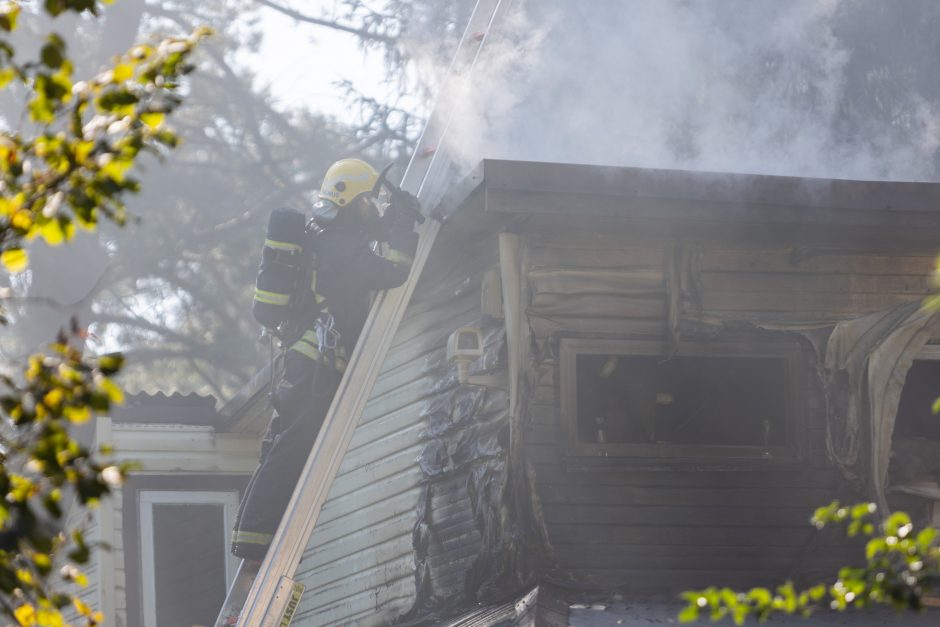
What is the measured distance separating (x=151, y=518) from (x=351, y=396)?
4.55 metres

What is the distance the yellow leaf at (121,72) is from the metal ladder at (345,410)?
17.5 feet

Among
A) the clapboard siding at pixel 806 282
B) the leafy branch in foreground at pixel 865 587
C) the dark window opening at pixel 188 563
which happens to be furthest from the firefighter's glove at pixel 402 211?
the dark window opening at pixel 188 563

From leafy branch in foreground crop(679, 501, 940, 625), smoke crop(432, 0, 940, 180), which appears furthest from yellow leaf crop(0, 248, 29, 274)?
smoke crop(432, 0, 940, 180)

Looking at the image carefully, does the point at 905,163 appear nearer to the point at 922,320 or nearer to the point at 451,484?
the point at 922,320

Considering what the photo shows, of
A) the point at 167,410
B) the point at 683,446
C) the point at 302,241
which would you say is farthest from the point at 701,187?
the point at 167,410

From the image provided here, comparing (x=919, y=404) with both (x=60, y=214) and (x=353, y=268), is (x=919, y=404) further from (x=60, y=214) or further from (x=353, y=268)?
(x=60, y=214)

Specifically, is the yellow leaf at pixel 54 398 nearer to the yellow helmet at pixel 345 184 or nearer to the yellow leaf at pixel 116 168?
the yellow leaf at pixel 116 168

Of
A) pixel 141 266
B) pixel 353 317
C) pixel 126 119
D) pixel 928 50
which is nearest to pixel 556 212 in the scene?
pixel 353 317

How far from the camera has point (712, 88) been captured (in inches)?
489

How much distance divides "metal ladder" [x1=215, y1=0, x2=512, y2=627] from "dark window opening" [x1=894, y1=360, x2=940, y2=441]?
315cm

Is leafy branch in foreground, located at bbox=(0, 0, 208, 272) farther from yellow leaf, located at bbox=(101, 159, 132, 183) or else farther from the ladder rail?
the ladder rail

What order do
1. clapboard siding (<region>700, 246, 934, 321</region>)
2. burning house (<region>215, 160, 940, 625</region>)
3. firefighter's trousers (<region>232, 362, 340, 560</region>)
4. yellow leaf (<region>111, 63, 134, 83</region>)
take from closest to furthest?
yellow leaf (<region>111, 63, 134, 83</region>)
burning house (<region>215, 160, 940, 625</region>)
clapboard siding (<region>700, 246, 934, 321</region>)
firefighter's trousers (<region>232, 362, 340, 560</region>)

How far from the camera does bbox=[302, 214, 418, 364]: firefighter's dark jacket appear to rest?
297 inches

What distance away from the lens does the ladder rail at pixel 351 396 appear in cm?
728
